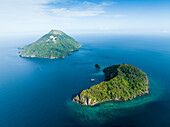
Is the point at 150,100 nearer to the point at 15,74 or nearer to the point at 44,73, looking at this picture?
the point at 44,73

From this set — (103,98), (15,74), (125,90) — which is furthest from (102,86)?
(15,74)

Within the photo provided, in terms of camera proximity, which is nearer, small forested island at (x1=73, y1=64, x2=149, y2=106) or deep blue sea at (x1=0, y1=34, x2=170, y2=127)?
deep blue sea at (x1=0, y1=34, x2=170, y2=127)

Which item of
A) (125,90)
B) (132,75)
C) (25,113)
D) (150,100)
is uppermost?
(132,75)

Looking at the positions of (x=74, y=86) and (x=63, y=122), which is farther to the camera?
(x=74, y=86)

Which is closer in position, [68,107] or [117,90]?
[68,107]

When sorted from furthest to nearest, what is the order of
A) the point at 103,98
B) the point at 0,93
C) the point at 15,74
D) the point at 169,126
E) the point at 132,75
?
the point at 15,74
the point at 132,75
the point at 0,93
the point at 103,98
the point at 169,126

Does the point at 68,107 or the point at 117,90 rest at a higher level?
the point at 117,90

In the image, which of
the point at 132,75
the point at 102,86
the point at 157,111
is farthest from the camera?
the point at 132,75

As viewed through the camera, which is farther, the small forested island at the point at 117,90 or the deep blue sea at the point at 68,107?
the small forested island at the point at 117,90
